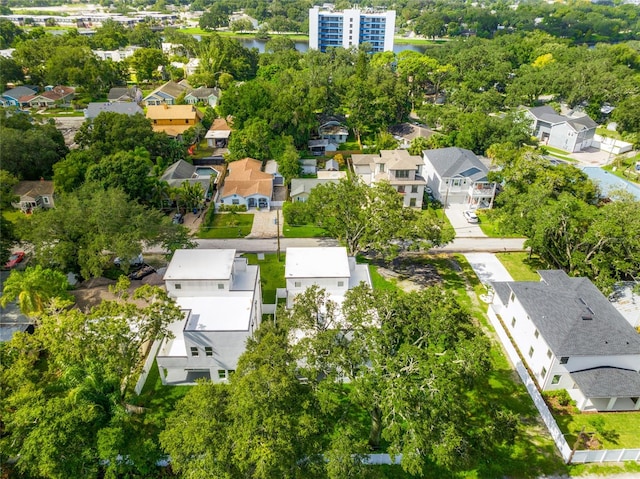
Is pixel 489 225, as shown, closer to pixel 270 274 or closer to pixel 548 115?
pixel 270 274

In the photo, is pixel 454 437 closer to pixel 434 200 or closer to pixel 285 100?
pixel 434 200

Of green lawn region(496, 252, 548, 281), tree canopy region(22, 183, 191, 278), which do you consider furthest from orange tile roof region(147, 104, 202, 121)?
green lawn region(496, 252, 548, 281)

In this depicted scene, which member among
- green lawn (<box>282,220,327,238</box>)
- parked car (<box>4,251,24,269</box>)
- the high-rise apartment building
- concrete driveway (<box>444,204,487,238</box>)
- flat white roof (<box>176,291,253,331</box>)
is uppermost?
the high-rise apartment building

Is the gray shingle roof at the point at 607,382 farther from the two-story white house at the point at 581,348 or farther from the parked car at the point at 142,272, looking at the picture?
the parked car at the point at 142,272

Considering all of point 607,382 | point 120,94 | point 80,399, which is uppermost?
point 80,399

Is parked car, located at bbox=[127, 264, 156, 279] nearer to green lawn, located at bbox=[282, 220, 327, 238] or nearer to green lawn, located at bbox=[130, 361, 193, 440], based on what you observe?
green lawn, located at bbox=[130, 361, 193, 440]

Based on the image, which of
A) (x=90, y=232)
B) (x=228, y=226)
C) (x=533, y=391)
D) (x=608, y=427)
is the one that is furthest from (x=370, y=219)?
(x=90, y=232)

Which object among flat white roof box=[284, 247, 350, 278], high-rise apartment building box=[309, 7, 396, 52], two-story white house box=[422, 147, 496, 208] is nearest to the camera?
flat white roof box=[284, 247, 350, 278]
